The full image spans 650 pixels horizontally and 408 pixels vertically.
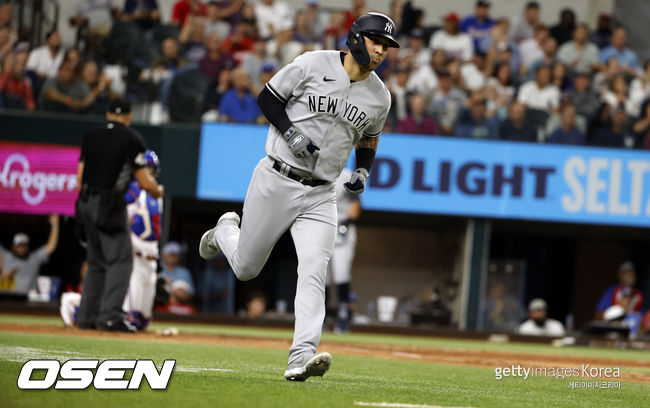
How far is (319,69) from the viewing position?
5.72 metres

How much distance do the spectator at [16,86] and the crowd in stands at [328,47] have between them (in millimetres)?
15

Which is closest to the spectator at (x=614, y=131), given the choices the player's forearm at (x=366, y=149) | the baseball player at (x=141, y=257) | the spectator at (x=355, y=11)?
the spectator at (x=355, y=11)

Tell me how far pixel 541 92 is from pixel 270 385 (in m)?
12.5

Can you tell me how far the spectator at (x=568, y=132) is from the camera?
16.1 meters

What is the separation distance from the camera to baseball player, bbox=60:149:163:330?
9.96 meters

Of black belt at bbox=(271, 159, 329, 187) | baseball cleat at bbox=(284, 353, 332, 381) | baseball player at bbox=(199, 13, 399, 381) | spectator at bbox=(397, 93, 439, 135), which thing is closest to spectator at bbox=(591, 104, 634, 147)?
spectator at bbox=(397, 93, 439, 135)

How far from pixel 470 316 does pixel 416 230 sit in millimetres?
2602

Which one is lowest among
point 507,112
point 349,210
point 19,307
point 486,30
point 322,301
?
point 19,307

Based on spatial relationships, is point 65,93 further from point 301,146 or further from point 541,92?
point 301,146

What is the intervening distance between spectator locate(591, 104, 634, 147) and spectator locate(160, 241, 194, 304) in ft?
21.8

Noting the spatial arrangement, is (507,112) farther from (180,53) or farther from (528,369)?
(528,369)

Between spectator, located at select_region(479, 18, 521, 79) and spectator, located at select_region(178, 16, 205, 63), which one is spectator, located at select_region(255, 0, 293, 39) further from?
spectator, located at select_region(479, 18, 521, 79)

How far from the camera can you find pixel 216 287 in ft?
51.0

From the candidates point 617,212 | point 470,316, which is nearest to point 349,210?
point 470,316
